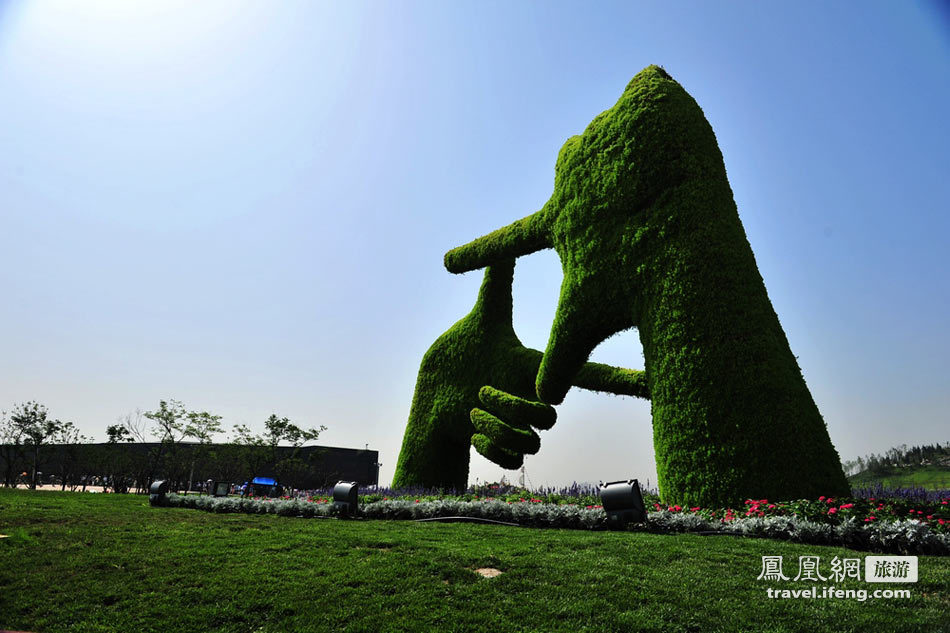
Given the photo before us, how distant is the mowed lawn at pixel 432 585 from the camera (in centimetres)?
378

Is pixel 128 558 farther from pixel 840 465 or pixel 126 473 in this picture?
pixel 126 473

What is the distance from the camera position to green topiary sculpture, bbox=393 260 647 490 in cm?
1341

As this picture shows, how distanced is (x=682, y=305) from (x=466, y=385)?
24.0ft

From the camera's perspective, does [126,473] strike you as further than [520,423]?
Yes

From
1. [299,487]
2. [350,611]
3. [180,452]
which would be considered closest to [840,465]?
[350,611]

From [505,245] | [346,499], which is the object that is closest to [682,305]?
[505,245]

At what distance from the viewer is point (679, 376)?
8500 mm

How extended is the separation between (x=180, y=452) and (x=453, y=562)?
3195 cm

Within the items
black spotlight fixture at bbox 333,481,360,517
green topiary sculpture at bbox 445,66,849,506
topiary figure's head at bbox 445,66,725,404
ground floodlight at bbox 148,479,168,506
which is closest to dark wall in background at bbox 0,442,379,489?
ground floodlight at bbox 148,479,168,506

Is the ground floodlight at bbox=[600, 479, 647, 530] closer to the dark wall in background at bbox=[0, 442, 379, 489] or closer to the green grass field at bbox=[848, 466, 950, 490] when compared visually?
the green grass field at bbox=[848, 466, 950, 490]

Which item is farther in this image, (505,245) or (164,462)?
(164,462)

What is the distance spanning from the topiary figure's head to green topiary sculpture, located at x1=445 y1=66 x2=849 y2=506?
25mm

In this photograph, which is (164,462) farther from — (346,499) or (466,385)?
(346,499)

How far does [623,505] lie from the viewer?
266 inches
